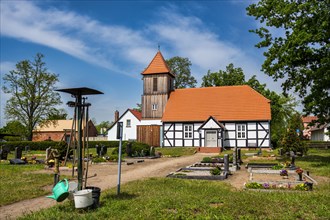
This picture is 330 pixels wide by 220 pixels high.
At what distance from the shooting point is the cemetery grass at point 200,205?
698 centimetres

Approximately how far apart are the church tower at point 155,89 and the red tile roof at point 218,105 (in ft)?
3.77

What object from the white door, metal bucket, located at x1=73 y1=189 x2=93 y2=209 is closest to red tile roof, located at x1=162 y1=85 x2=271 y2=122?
the white door

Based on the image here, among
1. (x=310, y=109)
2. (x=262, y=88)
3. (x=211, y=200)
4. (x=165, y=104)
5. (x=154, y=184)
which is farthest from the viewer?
(x=262, y=88)

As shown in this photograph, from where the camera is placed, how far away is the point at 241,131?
33.6m

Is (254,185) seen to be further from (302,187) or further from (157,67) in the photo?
(157,67)

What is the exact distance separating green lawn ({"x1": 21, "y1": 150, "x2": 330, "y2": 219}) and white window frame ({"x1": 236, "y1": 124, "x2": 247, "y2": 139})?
23.4 meters

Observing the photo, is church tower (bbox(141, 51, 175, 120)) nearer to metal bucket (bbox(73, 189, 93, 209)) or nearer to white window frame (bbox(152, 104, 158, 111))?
white window frame (bbox(152, 104, 158, 111))

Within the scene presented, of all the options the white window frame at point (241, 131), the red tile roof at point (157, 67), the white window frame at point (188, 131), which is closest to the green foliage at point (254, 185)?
the white window frame at point (241, 131)

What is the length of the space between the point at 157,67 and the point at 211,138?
12.8 meters

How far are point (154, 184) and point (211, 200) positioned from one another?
3.45m

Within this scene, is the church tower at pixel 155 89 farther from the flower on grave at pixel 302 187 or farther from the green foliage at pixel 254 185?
the flower on grave at pixel 302 187

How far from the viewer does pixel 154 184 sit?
1130cm

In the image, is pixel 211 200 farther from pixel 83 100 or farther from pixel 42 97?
pixel 42 97

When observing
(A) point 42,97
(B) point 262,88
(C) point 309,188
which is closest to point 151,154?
(C) point 309,188
